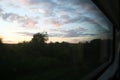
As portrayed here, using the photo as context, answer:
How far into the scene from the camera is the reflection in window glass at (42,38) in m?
0.65

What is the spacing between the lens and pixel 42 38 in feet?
2.88

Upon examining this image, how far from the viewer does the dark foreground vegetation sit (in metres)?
0.66

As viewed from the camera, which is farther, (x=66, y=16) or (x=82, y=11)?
(x=82, y=11)

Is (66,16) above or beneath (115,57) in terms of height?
above

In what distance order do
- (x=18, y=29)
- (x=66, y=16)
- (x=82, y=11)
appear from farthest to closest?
(x=82, y=11) < (x=66, y=16) < (x=18, y=29)

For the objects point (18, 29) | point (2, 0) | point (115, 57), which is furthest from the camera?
point (115, 57)

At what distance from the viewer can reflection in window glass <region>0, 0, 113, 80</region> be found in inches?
25.8

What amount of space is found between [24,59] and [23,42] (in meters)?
0.05

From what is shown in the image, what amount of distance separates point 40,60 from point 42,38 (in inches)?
2.9

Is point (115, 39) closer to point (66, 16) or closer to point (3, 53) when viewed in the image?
point (66, 16)

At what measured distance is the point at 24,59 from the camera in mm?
763

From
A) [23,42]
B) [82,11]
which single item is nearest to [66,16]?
[82,11]

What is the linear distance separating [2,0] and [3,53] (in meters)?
0.12

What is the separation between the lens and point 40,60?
899 mm
